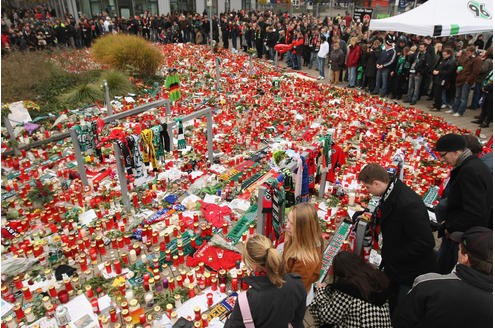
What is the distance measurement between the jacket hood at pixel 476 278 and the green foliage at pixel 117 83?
38.9 ft

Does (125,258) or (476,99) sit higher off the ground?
(476,99)

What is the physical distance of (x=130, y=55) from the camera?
1374 centimetres

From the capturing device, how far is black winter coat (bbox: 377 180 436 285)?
3.52m

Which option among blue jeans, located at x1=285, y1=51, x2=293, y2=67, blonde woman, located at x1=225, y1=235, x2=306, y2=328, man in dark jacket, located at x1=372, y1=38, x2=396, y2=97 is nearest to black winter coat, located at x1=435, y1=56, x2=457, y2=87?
man in dark jacket, located at x1=372, y1=38, x2=396, y2=97

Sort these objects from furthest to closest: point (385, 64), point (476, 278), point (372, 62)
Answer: point (372, 62) < point (385, 64) < point (476, 278)

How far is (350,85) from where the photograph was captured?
14.1 m

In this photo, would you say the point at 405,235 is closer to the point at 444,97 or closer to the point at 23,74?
the point at 444,97

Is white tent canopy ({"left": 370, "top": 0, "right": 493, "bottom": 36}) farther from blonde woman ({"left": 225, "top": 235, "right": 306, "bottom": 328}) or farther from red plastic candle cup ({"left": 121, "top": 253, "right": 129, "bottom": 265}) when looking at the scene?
red plastic candle cup ({"left": 121, "top": 253, "right": 129, "bottom": 265})

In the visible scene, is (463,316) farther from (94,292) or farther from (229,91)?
(229,91)

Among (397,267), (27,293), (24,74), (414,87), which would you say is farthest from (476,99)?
(24,74)

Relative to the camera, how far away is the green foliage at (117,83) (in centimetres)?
1219

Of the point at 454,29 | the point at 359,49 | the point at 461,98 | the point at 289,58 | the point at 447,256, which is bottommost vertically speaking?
the point at 447,256

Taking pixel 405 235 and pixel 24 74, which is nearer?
pixel 405 235

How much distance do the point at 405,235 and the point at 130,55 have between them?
13.0 meters
